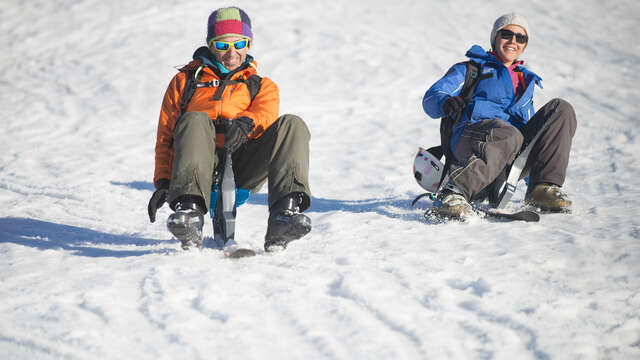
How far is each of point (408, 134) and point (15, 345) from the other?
6.48 metres

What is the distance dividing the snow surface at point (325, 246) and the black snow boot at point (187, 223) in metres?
0.13

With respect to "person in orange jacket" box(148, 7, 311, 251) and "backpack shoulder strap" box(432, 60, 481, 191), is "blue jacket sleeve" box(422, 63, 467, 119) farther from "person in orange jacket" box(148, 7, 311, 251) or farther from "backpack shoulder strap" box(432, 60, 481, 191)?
"person in orange jacket" box(148, 7, 311, 251)

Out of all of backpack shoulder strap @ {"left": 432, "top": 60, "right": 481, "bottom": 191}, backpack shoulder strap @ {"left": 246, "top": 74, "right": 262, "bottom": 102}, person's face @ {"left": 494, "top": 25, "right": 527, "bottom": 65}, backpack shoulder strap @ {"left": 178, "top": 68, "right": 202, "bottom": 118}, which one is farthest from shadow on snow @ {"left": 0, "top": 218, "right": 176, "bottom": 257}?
person's face @ {"left": 494, "top": 25, "right": 527, "bottom": 65}

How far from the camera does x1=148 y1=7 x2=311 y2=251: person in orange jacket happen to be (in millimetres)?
3016

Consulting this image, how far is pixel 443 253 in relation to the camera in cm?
318

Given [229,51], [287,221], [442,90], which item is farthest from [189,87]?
[442,90]

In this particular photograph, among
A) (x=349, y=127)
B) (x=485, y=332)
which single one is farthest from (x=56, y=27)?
(x=485, y=332)

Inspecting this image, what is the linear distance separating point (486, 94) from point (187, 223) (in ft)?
7.84

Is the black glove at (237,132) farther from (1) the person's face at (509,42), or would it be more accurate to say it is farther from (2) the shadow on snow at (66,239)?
(1) the person's face at (509,42)

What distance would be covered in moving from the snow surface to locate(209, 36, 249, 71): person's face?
1.20 metres

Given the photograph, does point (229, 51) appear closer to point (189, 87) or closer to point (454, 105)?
point (189, 87)

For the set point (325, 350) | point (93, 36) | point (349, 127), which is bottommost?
point (325, 350)

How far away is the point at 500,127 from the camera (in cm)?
382

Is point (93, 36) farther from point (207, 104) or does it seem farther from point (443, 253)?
point (443, 253)
